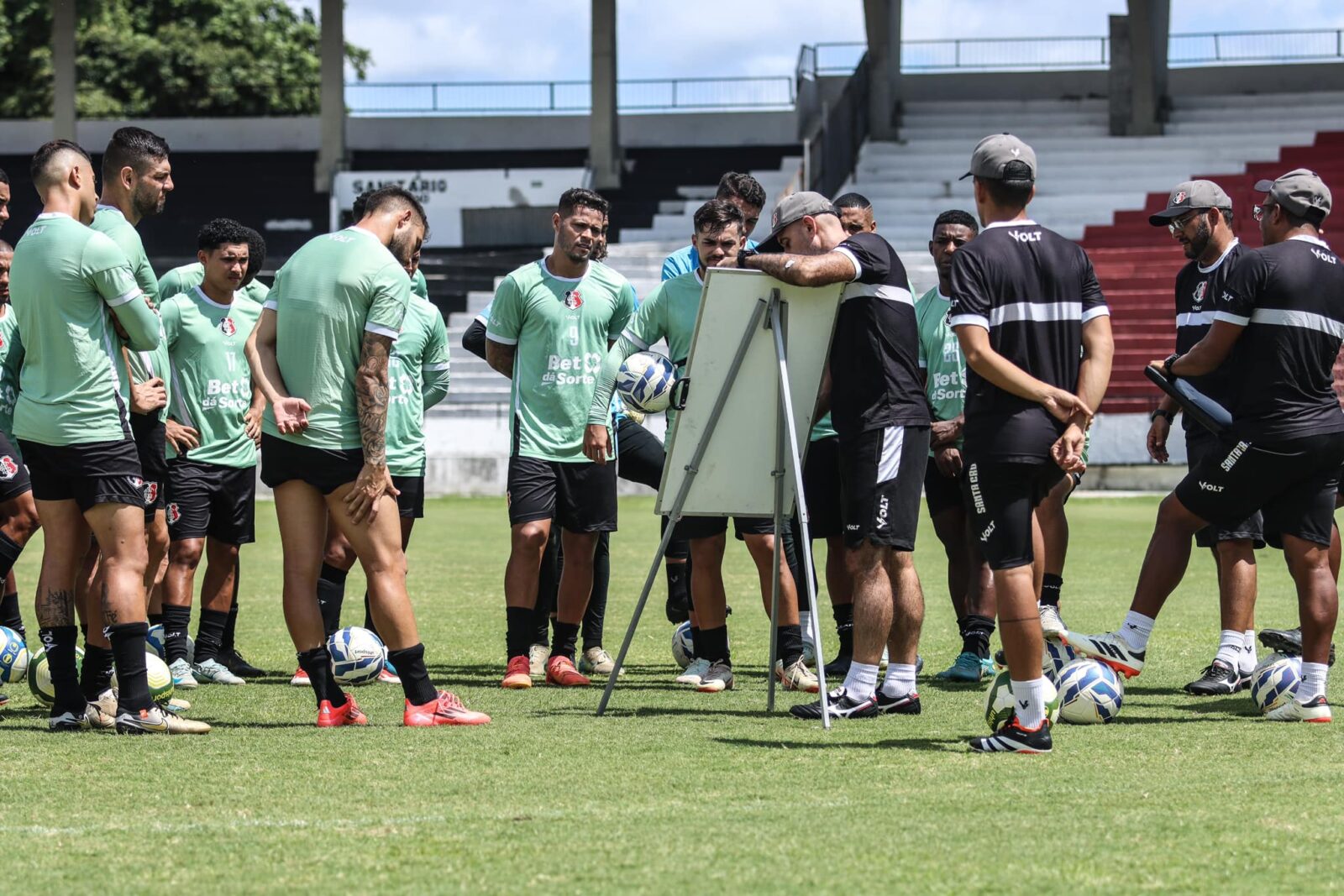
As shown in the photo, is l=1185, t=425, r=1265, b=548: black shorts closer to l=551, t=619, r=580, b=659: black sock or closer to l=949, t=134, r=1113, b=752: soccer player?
l=949, t=134, r=1113, b=752: soccer player

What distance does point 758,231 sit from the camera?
107 feet

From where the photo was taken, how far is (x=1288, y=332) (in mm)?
6617

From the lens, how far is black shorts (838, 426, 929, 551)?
258 inches

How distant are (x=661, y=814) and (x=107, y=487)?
2.82 m

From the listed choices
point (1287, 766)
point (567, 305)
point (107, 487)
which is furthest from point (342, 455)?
point (1287, 766)

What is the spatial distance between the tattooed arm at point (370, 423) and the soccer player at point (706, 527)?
4.91 ft

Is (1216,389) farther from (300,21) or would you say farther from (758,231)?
(300,21)

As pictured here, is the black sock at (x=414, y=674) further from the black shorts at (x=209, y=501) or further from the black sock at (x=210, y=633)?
the black shorts at (x=209, y=501)

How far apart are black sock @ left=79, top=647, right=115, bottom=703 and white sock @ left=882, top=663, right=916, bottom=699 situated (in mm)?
3218

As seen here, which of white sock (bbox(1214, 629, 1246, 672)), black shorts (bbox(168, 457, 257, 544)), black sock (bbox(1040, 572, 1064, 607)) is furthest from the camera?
black shorts (bbox(168, 457, 257, 544))

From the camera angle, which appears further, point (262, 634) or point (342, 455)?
point (262, 634)

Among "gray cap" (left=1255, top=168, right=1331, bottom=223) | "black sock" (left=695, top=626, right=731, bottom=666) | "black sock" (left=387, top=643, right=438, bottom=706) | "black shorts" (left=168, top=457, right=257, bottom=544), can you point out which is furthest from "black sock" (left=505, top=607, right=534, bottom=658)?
"gray cap" (left=1255, top=168, right=1331, bottom=223)

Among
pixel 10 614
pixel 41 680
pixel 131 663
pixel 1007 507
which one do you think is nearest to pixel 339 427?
pixel 131 663

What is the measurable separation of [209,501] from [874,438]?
3802mm
